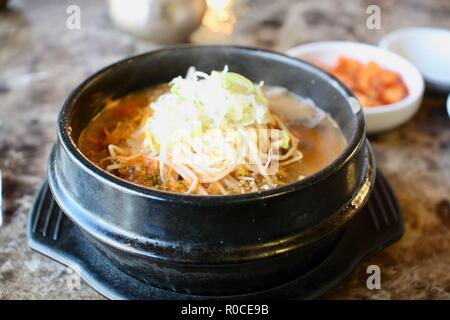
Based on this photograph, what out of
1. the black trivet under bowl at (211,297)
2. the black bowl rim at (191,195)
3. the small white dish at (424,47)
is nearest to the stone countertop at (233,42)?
the black trivet under bowl at (211,297)

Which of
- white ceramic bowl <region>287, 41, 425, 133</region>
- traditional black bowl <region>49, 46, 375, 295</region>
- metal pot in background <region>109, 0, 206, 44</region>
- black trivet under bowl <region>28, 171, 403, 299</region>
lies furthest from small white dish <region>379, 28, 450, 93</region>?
traditional black bowl <region>49, 46, 375, 295</region>

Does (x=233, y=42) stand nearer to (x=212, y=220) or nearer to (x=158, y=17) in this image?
(x=158, y=17)

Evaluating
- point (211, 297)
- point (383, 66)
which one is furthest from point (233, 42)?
point (211, 297)

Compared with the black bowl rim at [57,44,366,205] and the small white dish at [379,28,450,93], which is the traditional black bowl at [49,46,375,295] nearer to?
the black bowl rim at [57,44,366,205]

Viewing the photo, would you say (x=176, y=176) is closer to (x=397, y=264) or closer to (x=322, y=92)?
(x=322, y=92)

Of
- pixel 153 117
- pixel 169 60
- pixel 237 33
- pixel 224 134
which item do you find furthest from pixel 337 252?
pixel 237 33

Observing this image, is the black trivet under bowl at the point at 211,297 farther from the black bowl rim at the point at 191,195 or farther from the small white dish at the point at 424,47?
the small white dish at the point at 424,47

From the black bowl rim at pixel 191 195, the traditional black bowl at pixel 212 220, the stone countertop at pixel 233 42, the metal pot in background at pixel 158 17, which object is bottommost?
the stone countertop at pixel 233 42
